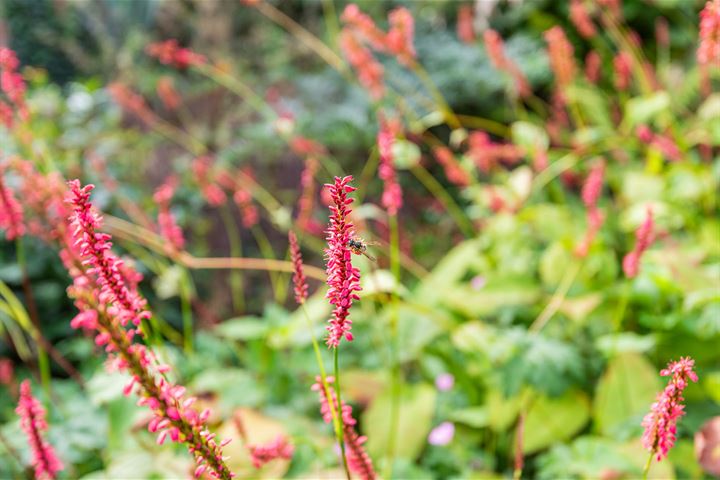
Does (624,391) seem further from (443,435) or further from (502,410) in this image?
(443,435)

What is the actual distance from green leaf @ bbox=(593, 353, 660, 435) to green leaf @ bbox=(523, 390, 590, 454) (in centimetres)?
5

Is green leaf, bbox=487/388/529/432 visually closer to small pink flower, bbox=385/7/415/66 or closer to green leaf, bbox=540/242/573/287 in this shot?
green leaf, bbox=540/242/573/287

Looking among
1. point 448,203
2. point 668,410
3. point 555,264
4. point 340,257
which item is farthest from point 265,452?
point 448,203

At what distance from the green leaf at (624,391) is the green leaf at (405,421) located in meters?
0.57

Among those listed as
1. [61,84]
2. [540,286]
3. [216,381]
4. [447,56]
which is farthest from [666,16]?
[61,84]

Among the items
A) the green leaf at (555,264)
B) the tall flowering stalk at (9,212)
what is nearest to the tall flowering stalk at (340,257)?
the tall flowering stalk at (9,212)

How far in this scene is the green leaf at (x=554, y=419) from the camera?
1843 mm

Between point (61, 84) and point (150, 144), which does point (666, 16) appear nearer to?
point (150, 144)

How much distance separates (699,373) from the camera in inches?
70.6

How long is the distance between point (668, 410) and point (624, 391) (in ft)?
3.83

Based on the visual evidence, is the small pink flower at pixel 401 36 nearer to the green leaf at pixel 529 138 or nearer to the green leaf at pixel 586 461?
the green leaf at pixel 529 138

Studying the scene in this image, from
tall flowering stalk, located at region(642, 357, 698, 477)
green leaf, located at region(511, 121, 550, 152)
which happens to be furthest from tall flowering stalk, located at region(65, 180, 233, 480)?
green leaf, located at region(511, 121, 550, 152)

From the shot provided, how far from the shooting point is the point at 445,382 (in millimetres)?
2123

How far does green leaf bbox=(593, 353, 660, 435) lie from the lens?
1756 millimetres
